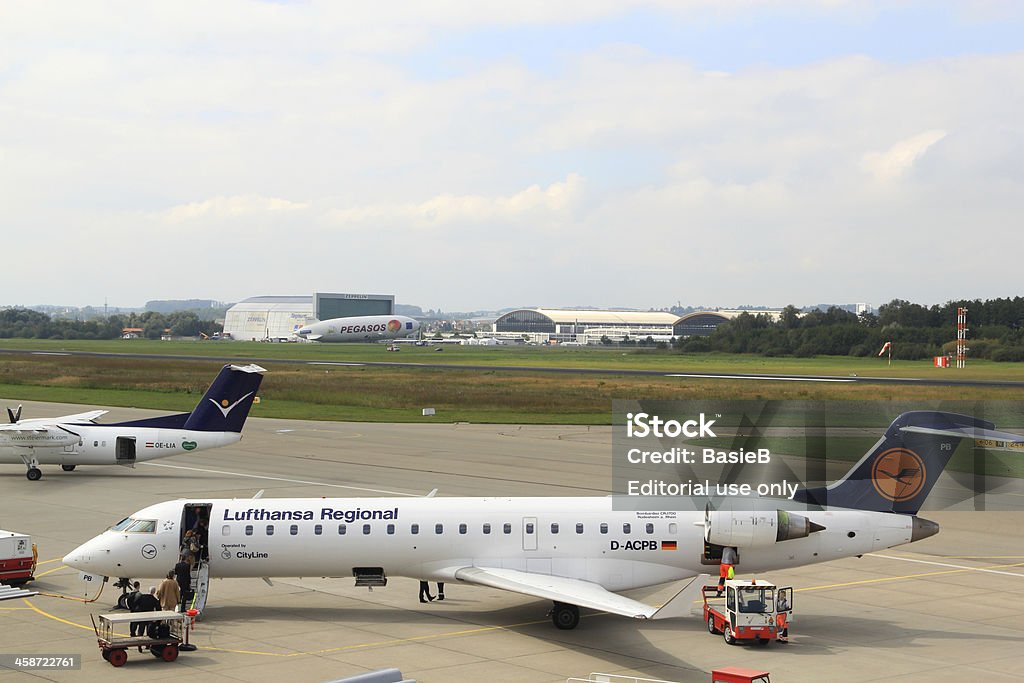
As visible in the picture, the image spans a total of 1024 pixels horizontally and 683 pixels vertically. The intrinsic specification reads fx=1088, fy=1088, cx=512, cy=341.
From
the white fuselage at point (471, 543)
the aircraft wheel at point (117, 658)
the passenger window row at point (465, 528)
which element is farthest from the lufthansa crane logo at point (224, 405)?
the aircraft wheel at point (117, 658)

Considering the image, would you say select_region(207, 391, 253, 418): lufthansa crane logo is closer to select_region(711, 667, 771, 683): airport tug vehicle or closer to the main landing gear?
the main landing gear

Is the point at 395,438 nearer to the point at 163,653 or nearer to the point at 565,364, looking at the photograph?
the point at 163,653

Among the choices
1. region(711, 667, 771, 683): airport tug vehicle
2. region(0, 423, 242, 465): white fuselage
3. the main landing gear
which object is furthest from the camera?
the main landing gear

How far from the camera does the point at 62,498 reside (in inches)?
1844

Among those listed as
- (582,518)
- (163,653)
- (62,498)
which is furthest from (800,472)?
(163,653)

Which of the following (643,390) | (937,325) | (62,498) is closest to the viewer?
(62,498)

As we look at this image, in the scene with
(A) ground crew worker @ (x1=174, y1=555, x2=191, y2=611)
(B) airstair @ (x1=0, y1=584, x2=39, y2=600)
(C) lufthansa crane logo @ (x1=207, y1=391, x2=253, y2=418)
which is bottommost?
(B) airstair @ (x1=0, y1=584, x2=39, y2=600)

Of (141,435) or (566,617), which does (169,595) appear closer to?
(566,617)

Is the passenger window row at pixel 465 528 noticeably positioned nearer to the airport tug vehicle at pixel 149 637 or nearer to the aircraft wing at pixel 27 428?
the airport tug vehicle at pixel 149 637

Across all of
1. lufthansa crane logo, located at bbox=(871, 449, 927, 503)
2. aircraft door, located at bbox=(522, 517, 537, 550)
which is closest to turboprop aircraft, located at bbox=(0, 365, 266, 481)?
aircraft door, located at bbox=(522, 517, 537, 550)

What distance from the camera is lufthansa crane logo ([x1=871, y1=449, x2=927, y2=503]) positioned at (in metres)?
28.2

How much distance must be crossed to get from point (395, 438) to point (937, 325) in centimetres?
13121

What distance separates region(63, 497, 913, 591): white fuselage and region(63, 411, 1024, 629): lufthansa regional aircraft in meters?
0.03

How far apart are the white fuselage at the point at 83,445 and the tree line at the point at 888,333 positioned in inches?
4868
